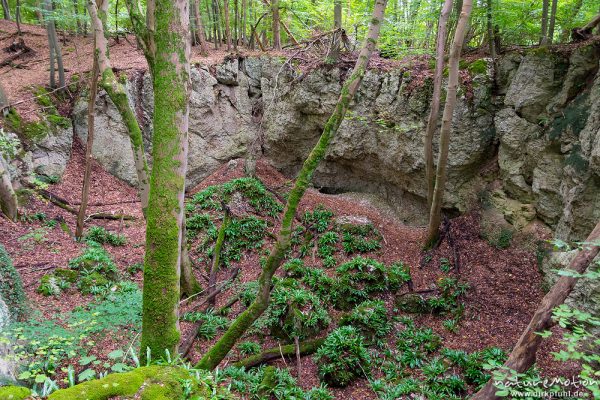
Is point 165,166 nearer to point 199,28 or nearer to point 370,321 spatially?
point 370,321

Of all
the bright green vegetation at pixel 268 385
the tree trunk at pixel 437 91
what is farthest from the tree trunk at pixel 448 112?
the bright green vegetation at pixel 268 385

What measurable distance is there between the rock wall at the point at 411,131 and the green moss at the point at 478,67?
30 mm

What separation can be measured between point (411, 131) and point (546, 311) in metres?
7.09

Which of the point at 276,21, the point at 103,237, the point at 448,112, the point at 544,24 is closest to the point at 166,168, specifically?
the point at 448,112

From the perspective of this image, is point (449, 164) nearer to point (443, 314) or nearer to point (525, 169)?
point (525, 169)

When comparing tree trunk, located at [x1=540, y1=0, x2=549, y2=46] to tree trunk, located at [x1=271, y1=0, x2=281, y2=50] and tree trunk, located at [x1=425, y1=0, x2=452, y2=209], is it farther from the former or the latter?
tree trunk, located at [x1=271, y1=0, x2=281, y2=50]

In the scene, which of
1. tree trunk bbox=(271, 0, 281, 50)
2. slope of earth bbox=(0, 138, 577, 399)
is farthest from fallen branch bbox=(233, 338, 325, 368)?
tree trunk bbox=(271, 0, 281, 50)

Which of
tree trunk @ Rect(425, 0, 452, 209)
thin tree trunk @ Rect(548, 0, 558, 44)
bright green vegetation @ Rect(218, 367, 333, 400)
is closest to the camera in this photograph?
bright green vegetation @ Rect(218, 367, 333, 400)

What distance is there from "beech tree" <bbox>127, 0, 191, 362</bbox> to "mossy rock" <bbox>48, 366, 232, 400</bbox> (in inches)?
44.9

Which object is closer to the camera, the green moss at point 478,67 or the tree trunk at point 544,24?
the tree trunk at point 544,24

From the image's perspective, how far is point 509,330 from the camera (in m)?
7.26

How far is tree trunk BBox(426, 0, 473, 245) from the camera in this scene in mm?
7121

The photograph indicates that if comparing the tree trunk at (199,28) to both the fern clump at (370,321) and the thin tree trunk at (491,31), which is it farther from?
the fern clump at (370,321)

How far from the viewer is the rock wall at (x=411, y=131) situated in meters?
7.75
